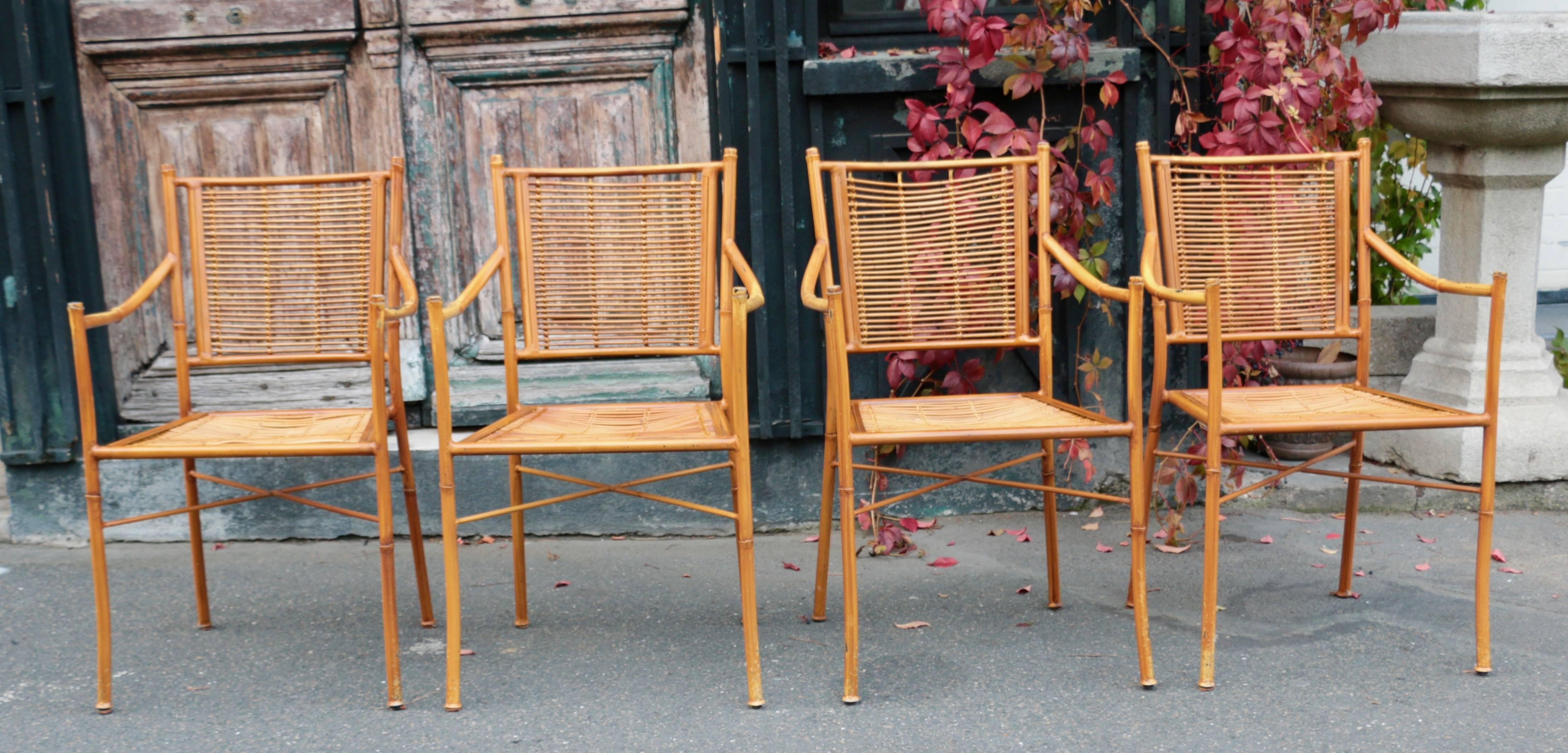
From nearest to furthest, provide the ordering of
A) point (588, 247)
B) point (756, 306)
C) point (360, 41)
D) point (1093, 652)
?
1. point (756, 306)
2. point (1093, 652)
3. point (588, 247)
4. point (360, 41)

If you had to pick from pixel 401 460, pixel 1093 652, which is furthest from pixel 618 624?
pixel 1093 652

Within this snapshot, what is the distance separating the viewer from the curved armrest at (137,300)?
2.61 meters

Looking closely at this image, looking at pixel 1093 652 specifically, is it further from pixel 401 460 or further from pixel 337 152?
pixel 337 152

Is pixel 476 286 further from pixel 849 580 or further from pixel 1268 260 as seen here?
pixel 1268 260

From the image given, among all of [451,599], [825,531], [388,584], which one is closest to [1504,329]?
[825,531]

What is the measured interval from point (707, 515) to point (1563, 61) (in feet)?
8.14

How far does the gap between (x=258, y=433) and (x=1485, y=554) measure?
247cm

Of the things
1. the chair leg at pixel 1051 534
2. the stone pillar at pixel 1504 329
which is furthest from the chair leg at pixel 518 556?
the stone pillar at pixel 1504 329

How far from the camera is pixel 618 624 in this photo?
3.04 meters

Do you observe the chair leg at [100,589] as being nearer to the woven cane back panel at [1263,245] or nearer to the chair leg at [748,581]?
the chair leg at [748,581]

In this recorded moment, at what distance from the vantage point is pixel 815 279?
8.76 feet

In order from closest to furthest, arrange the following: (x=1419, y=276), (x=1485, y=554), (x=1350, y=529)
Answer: (x=1485, y=554), (x=1419, y=276), (x=1350, y=529)

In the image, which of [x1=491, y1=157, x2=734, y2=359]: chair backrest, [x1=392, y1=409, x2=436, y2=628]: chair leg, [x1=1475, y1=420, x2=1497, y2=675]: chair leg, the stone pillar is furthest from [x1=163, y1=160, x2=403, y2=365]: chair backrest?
Answer: the stone pillar

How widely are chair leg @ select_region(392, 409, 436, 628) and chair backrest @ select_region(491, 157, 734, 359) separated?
31 centimetres
